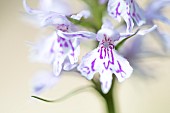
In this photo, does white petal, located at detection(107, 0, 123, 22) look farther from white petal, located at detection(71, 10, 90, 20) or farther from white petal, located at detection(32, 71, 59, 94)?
white petal, located at detection(32, 71, 59, 94)

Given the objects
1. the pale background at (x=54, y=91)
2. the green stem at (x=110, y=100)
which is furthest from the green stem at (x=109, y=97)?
the pale background at (x=54, y=91)

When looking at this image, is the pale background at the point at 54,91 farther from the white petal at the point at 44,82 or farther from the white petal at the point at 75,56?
the white petal at the point at 75,56

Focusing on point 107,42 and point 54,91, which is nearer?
point 107,42

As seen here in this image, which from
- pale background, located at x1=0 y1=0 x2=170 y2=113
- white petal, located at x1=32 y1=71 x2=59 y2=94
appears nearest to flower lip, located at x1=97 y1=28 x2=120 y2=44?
white petal, located at x1=32 y1=71 x2=59 y2=94

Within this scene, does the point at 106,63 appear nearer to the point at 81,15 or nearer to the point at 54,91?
the point at 81,15

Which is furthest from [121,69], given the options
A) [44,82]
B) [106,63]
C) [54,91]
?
[54,91]

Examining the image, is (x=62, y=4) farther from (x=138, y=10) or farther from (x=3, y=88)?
(x=3, y=88)
